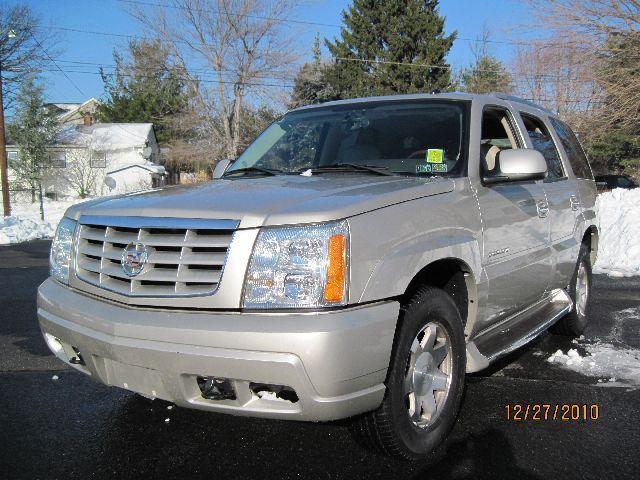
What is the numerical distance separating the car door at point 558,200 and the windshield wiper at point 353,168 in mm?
1468

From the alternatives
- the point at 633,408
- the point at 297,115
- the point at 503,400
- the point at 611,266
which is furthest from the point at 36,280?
the point at 611,266

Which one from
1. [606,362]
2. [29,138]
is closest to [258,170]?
[606,362]

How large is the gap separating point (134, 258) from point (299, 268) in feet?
2.64

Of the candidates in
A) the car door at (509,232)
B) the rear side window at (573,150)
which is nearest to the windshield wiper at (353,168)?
the car door at (509,232)

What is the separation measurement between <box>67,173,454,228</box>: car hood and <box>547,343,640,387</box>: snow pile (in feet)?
7.00

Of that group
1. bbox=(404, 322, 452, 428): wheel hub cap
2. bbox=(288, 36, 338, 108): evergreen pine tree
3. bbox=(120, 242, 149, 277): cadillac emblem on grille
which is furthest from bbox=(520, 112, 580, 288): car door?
bbox=(288, 36, 338, 108): evergreen pine tree

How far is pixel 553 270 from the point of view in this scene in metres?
4.50

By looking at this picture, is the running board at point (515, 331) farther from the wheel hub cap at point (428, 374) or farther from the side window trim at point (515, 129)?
the side window trim at point (515, 129)

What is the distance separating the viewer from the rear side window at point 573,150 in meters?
5.29

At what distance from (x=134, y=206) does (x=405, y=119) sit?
198cm

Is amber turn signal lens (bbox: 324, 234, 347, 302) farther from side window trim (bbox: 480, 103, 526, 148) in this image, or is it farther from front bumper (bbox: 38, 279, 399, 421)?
side window trim (bbox: 480, 103, 526, 148)

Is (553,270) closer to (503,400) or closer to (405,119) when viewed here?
(503,400)

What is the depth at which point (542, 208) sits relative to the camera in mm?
4215

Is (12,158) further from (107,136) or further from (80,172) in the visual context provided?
(107,136)
